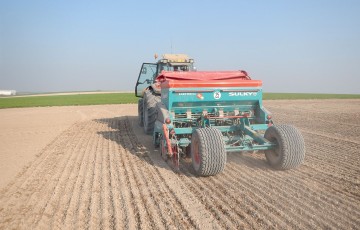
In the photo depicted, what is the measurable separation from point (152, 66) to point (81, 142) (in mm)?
3410

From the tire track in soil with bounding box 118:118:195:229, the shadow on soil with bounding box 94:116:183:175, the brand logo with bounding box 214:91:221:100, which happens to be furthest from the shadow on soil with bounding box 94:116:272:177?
the brand logo with bounding box 214:91:221:100

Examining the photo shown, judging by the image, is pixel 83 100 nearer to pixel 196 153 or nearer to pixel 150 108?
pixel 150 108

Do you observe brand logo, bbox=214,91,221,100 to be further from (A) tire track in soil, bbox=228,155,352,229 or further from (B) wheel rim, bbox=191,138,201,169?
(A) tire track in soil, bbox=228,155,352,229

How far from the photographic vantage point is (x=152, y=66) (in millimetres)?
9992

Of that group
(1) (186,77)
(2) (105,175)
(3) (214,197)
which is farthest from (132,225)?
(1) (186,77)

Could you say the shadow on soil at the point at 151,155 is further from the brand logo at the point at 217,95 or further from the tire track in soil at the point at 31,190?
the tire track in soil at the point at 31,190

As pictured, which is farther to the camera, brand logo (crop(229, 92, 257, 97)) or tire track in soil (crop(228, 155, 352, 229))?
brand logo (crop(229, 92, 257, 97))

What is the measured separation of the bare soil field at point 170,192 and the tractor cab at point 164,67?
3788 mm

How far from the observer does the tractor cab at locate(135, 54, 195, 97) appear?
9.74 metres

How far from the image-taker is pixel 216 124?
20.8 feet

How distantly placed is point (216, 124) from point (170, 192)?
8.31ft

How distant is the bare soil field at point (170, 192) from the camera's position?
3279 millimetres

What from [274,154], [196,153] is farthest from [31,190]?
[274,154]

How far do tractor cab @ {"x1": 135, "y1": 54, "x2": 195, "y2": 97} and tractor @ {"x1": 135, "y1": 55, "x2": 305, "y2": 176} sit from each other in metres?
2.78
